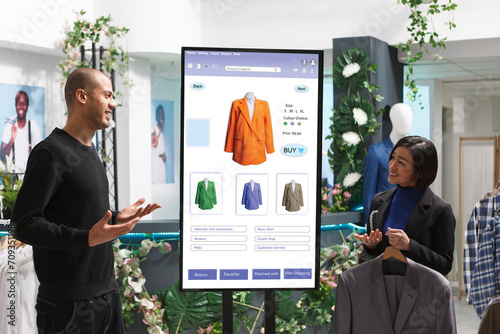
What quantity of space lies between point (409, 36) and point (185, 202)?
4.53 metres

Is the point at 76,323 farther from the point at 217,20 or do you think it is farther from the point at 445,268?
the point at 217,20

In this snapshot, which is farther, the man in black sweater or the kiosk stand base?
the kiosk stand base

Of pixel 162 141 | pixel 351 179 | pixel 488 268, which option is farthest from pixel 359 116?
pixel 162 141

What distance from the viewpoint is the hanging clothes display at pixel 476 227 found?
326 centimetres

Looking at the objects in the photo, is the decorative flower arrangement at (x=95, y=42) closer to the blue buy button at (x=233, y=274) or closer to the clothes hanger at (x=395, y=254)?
the blue buy button at (x=233, y=274)

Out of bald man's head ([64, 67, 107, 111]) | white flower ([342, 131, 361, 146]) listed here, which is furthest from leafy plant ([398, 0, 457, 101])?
bald man's head ([64, 67, 107, 111])

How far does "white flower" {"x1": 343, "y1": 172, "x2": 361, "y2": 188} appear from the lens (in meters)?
6.05

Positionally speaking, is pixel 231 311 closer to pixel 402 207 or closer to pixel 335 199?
pixel 402 207

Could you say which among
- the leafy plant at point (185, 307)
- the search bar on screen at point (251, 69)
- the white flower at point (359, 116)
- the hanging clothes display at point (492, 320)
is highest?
the white flower at point (359, 116)

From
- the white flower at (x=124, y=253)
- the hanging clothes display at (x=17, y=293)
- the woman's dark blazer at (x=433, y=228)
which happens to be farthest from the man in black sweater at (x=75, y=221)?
the white flower at (x=124, y=253)

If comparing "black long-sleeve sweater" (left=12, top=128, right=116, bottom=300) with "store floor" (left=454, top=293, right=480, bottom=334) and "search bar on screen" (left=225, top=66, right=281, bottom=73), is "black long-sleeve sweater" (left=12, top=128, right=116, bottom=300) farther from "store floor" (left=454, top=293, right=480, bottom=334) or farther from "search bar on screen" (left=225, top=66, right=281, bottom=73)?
"store floor" (left=454, top=293, right=480, bottom=334)

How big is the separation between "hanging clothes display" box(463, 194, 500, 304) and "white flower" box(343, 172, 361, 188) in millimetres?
2684

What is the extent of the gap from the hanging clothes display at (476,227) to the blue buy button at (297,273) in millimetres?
964

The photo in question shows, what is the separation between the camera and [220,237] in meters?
2.78
